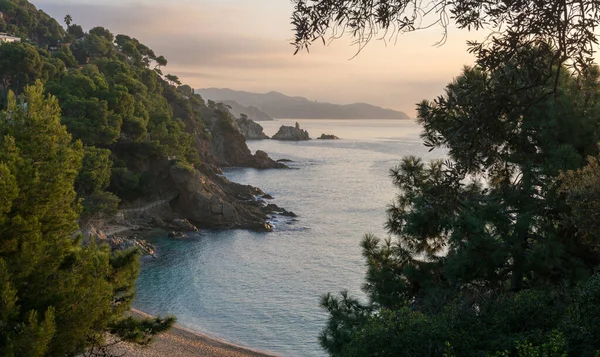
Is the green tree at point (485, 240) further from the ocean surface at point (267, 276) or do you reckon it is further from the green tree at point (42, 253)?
the ocean surface at point (267, 276)

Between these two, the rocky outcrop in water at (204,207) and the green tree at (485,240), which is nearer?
the green tree at (485,240)

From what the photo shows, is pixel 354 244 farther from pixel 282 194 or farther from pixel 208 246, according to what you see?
pixel 282 194

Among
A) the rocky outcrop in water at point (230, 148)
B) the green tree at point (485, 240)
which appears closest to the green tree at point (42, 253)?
the green tree at point (485, 240)

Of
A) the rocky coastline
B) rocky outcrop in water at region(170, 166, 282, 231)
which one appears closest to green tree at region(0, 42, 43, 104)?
the rocky coastline

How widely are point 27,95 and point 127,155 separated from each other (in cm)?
3111

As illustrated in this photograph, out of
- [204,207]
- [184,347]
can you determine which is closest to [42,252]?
[184,347]

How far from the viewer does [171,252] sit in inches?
1275

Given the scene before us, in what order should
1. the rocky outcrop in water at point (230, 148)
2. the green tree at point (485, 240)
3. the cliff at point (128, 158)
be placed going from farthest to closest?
1. the rocky outcrop in water at point (230, 148)
2. the cliff at point (128, 158)
3. the green tree at point (485, 240)

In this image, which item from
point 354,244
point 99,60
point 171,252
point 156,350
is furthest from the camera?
point 99,60

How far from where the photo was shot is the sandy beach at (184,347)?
1814cm

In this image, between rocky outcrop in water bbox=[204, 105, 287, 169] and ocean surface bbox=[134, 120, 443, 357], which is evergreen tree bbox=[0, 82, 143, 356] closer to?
ocean surface bbox=[134, 120, 443, 357]

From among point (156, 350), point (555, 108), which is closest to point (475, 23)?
point (555, 108)

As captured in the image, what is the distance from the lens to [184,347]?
19.7m

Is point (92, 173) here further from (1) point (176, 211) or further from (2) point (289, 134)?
(2) point (289, 134)
